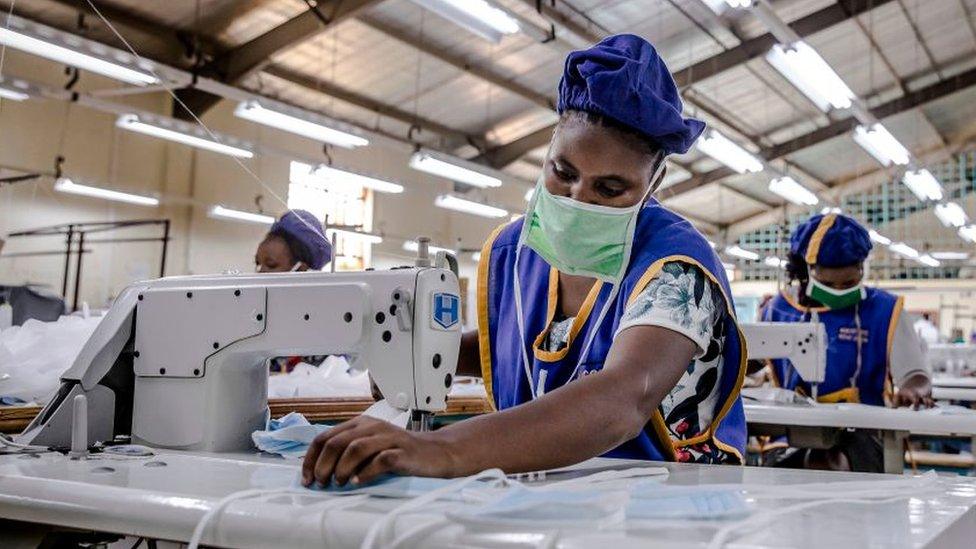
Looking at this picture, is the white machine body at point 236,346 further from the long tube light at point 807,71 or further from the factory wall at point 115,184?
the factory wall at point 115,184

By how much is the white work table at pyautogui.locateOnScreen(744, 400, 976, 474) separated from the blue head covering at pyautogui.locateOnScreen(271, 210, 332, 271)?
1525mm

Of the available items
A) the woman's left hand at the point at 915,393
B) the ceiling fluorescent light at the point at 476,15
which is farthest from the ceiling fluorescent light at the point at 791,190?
the woman's left hand at the point at 915,393

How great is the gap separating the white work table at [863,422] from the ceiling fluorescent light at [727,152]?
505cm

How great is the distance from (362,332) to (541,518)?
2.05ft

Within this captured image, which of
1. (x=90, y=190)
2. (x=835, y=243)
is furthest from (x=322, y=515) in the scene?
(x=90, y=190)

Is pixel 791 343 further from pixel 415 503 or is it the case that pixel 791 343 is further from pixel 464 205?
pixel 464 205

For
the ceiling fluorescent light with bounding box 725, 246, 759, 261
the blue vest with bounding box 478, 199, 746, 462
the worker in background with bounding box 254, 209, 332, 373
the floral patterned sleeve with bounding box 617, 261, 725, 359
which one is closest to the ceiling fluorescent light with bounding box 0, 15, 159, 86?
the worker in background with bounding box 254, 209, 332, 373

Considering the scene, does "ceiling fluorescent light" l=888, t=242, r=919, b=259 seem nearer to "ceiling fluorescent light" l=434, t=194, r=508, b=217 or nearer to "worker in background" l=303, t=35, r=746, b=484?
"ceiling fluorescent light" l=434, t=194, r=508, b=217

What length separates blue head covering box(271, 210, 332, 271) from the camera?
1921 mm

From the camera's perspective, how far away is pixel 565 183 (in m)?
1.45

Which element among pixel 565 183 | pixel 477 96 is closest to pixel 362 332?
pixel 565 183

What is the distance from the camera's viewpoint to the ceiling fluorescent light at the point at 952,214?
11.8 metres

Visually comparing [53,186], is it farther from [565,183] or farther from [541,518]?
[541,518]

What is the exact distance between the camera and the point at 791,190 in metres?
10.7
